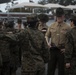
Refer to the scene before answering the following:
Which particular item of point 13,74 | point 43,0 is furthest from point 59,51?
point 43,0

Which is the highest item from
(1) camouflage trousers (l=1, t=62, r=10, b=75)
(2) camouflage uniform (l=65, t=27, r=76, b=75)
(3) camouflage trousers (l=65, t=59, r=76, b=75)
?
(2) camouflage uniform (l=65, t=27, r=76, b=75)

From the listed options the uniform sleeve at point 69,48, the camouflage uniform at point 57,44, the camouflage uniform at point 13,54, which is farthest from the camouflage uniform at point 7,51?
the uniform sleeve at point 69,48

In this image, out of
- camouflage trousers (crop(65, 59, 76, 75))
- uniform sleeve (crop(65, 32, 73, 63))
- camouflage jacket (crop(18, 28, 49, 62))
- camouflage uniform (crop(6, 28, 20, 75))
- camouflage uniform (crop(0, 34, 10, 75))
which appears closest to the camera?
camouflage jacket (crop(18, 28, 49, 62))

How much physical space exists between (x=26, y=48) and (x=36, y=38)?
25 centimetres

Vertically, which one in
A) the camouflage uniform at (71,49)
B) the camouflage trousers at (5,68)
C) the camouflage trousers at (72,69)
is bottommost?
the camouflage trousers at (5,68)

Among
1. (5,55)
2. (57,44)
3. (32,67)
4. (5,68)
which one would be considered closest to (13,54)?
(5,68)

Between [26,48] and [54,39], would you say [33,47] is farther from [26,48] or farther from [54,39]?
[54,39]

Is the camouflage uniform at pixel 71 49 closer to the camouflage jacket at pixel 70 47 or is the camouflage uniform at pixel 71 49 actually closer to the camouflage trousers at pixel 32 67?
the camouflage jacket at pixel 70 47

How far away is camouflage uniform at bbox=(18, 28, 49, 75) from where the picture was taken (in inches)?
220

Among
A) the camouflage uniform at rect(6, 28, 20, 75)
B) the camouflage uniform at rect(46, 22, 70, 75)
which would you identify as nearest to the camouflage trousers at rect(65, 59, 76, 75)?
the camouflage uniform at rect(46, 22, 70, 75)

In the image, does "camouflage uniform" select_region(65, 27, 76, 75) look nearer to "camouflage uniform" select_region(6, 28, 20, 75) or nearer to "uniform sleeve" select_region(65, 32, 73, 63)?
"uniform sleeve" select_region(65, 32, 73, 63)

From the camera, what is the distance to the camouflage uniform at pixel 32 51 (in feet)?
18.3

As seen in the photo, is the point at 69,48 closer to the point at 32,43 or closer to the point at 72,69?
the point at 72,69

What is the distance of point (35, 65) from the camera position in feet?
18.3
